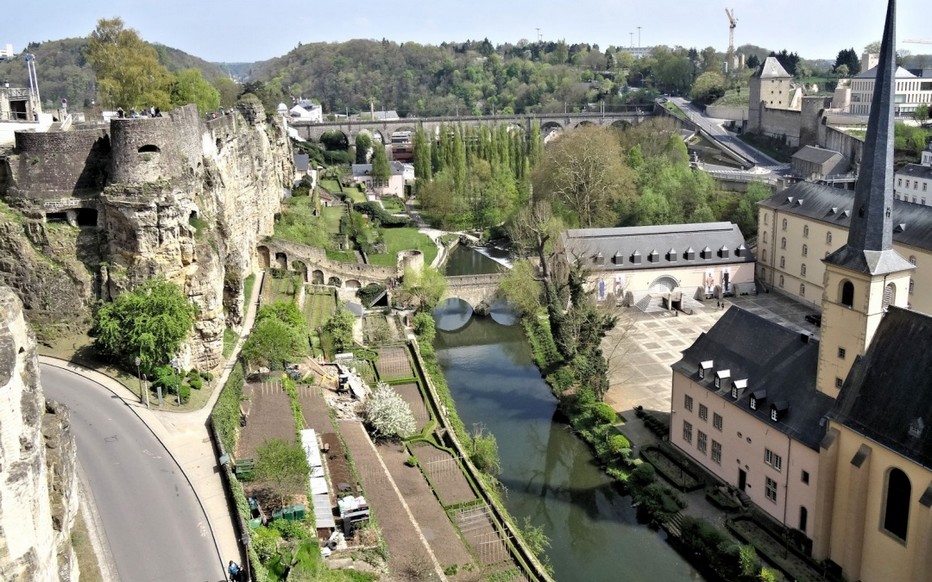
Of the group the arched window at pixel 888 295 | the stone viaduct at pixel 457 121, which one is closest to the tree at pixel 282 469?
the arched window at pixel 888 295

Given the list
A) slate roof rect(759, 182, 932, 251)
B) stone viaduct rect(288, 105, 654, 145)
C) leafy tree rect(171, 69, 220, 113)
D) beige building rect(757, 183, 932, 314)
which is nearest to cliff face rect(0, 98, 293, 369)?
leafy tree rect(171, 69, 220, 113)

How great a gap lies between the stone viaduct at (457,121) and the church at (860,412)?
74.1 meters

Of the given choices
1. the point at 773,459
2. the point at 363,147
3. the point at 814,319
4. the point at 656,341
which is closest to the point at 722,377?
the point at 773,459

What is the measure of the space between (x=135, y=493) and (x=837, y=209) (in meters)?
39.7

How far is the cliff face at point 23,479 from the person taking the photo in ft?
43.4

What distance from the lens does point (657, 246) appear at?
1927 inches

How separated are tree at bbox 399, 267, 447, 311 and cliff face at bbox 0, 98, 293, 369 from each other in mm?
16853

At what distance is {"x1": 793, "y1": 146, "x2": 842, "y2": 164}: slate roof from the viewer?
63.8m

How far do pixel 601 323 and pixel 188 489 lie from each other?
19.4 m

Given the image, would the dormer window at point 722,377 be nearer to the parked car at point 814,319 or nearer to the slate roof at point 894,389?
the slate roof at point 894,389

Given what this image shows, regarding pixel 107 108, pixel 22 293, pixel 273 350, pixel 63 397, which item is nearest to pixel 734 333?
pixel 273 350

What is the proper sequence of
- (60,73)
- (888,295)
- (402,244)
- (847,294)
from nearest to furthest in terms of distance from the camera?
1. (888,295)
2. (847,294)
3. (402,244)
4. (60,73)

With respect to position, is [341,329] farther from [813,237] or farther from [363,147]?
[363,147]

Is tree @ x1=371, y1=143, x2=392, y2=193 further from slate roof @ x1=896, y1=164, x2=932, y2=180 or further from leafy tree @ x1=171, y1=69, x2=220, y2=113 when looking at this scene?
slate roof @ x1=896, y1=164, x2=932, y2=180
